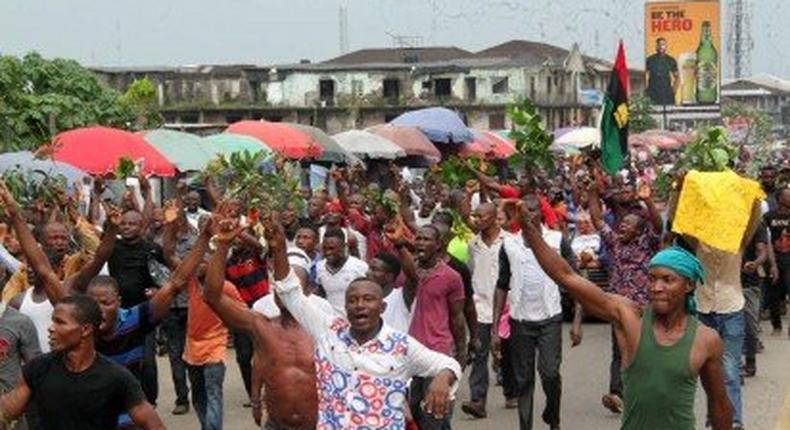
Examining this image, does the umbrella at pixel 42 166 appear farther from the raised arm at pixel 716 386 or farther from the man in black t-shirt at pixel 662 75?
the man in black t-shirt at pixel 662 75

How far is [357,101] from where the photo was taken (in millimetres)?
61969

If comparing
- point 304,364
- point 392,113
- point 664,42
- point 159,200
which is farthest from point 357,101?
A: point 304,364

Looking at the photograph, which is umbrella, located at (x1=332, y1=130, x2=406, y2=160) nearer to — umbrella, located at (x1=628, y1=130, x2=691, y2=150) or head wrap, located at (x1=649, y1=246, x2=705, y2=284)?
head wrap, located at (x1=649, y1=246, x2=705, y2=284)

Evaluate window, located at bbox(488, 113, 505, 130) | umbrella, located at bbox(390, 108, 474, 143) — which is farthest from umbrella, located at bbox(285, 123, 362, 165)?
window, located at bbox(488, 113, 505, 130)

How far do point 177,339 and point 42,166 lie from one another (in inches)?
259

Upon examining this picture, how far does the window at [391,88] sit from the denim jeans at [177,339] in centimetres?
5109

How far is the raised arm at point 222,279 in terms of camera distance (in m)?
6.41

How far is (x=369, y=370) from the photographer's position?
6.16 meters

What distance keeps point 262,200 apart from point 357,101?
170 ft

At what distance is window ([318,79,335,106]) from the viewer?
63062 millimetres

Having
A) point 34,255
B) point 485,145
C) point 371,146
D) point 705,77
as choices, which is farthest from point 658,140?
point 34,255

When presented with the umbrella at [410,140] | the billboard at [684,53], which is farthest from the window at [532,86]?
the umbrella at [410,140]

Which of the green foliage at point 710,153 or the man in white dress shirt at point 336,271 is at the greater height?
the green foliage at point 710,153

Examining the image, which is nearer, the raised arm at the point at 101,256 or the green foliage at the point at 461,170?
the raised arm at the point at 101,256
